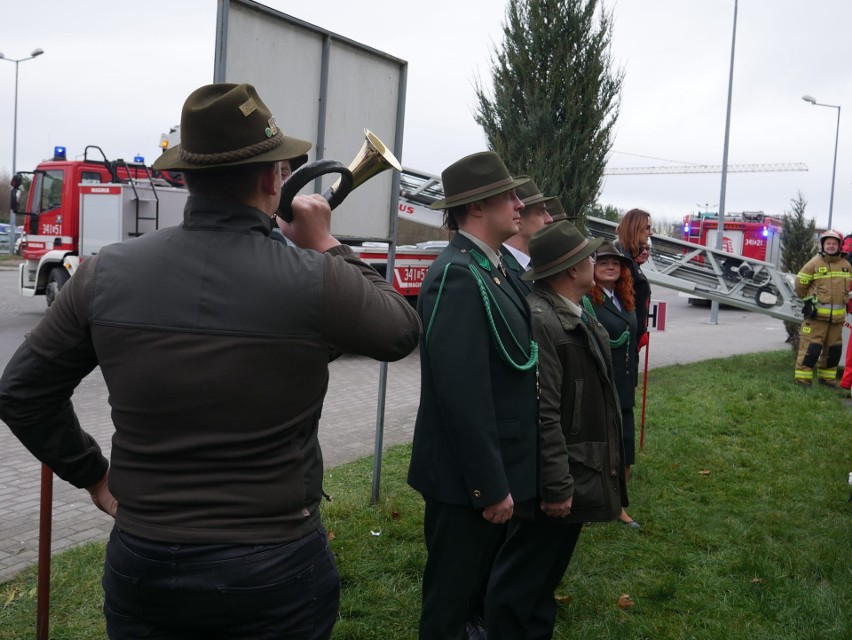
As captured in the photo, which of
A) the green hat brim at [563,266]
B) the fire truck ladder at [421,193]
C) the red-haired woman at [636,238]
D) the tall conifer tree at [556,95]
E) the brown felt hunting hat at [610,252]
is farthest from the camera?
the fire truck ladder at [421,193]

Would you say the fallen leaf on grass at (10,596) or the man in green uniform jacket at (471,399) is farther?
the fallen leaf on grass at (10,596)

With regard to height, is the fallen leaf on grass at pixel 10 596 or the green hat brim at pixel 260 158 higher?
the green hat brim at pixel 260 158

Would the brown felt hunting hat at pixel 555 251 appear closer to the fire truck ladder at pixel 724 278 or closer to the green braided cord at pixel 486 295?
the green braided cord at pixel 486 295

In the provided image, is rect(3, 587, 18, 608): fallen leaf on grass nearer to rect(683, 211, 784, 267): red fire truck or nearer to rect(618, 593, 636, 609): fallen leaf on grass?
rect(618, 593, 636, 609): fallen leaf on grass

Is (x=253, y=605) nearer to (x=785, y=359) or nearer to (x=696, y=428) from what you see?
(x=696, y=428)

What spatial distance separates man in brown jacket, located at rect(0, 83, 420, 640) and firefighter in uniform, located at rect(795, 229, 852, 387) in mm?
10640

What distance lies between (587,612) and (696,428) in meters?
4.67

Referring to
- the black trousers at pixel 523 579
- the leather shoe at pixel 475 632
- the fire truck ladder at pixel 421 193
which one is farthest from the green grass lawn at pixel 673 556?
the fire truck ladder at pixel 421 193

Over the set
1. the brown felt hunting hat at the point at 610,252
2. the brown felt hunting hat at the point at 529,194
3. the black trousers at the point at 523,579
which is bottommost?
the black trousers at the point at 523,579

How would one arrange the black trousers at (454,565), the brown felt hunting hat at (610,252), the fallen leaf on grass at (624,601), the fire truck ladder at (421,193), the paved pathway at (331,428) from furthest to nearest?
the fire truck ladder at (421,193)
the brown felt hunting hat at (610,252)
the paved pathway at (331,428)
the fallen leaf on grass at (624,601)
the black trousers at (454,565)

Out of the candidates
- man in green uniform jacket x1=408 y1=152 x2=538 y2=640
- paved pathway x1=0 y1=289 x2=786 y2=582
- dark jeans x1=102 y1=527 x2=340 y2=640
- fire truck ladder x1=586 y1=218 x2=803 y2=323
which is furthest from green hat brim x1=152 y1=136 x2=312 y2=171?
fire truck ladder x1=586 y1=218 x2=803 y2=323

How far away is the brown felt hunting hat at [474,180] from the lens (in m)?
3.24

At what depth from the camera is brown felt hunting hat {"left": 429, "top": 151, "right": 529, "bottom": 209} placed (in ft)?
10.6

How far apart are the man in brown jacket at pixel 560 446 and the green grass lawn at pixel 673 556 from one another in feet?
1.93
